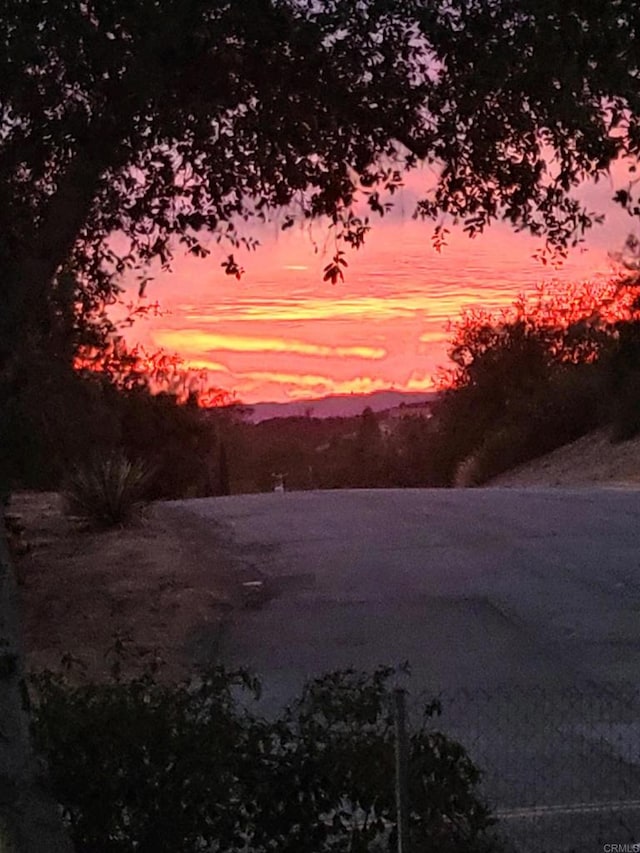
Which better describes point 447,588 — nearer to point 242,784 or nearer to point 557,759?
point 557,759

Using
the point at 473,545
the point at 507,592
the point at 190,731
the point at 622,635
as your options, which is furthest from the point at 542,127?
the point at 473,545

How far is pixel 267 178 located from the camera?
8102 mm

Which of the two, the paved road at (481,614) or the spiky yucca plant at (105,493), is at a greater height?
the spiky yucca plant at (105,493)

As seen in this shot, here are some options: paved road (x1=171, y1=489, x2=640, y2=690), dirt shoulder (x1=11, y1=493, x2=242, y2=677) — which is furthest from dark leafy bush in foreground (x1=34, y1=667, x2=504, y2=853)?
dirt shoulder (x1=11, y1=493, x2=242, y2=677)

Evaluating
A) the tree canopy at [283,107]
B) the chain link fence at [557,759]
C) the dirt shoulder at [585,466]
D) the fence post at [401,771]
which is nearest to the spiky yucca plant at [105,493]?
the chain link fence at [557,759]

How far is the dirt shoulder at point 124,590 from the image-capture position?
45.5 ft

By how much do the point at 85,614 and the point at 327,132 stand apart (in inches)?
348

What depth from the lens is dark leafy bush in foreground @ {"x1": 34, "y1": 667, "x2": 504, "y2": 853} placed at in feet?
19.0

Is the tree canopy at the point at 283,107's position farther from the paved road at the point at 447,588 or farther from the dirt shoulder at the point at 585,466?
the dirt shoulder at the point at 585,466

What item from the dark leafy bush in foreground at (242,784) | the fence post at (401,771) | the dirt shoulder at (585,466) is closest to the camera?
the fence post at (401,771)

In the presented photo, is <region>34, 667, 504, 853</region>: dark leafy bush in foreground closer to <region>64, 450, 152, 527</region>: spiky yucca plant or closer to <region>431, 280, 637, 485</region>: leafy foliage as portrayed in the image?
<region>64, 450, 152, 527</region>: spiky yucca plant

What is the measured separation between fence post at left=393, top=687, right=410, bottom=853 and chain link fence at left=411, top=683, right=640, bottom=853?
4.17ft

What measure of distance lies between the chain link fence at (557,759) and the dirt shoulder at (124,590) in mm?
3412

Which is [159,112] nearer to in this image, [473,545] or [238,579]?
[238,579]
